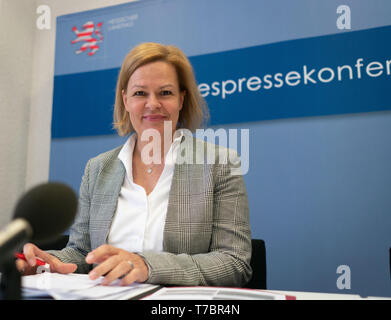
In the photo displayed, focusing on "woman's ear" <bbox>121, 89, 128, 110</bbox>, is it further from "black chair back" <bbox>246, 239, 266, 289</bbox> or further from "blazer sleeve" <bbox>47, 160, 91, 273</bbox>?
"black chair back" <bbox>246, 239, 266, 289</bbox>

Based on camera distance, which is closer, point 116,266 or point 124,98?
point 116,266

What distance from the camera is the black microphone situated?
406 mm

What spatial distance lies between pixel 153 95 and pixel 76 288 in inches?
32.5

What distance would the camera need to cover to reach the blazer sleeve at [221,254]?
84 centimetres

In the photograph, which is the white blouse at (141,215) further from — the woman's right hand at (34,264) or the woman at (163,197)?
the woman's right hand at (34,264)

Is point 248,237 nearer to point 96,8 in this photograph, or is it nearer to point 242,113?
point 242,113

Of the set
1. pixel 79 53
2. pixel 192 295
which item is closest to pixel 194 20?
pixel 79 53

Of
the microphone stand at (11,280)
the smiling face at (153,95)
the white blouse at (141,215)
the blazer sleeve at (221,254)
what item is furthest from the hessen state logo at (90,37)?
the microphone stand at (11,280)

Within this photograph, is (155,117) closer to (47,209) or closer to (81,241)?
(81,241)

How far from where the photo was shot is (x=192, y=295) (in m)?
0.63

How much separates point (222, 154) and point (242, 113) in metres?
0.92

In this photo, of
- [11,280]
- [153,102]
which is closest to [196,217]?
[153,102]

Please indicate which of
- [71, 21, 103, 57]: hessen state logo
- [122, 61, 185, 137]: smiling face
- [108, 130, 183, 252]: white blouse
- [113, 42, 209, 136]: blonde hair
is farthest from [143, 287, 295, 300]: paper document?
[71, 21, 103, 57]: hessen state logo

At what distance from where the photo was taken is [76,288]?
694mm
